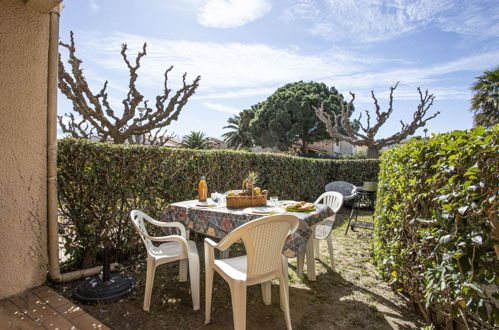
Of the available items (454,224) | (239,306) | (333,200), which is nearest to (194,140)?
(333,200)

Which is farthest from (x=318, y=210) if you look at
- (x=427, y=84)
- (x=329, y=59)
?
(x=427, y=84)

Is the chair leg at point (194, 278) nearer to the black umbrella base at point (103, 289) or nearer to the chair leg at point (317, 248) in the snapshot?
the black umbrella base at point (103, 289)

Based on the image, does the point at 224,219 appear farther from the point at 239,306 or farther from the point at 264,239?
the point at 239,306

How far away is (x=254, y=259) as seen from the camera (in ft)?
6.27

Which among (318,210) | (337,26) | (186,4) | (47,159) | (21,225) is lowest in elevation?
(21,225)

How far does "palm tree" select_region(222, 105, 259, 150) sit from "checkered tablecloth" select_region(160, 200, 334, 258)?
26818 millimetres

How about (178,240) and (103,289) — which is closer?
(178,240)

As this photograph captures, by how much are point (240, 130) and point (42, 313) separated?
1224 inches

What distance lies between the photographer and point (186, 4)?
4.19 meters

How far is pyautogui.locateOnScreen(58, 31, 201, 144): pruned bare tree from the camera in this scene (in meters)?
6.95

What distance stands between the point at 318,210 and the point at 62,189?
2846mm

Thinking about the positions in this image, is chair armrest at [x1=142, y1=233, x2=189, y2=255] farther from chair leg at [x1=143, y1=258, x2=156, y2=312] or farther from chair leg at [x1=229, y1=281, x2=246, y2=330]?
chair leg at [x1=229, y1=281, x2=246, y2=330]

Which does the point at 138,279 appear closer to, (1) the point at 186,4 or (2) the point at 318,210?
(2) the point at 318,210

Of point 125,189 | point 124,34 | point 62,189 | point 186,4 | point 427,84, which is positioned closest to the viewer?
point 62,189
